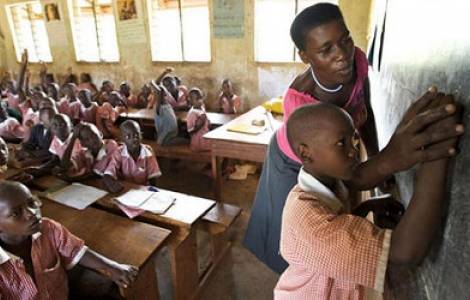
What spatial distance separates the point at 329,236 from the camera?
26.5 inches

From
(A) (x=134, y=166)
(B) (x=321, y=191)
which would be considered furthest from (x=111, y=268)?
(A) (x=134, y=166)

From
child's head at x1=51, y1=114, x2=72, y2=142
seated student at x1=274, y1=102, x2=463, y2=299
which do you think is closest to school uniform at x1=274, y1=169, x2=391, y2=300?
seated student at x1=274, y1=102, x2=463, y2=299

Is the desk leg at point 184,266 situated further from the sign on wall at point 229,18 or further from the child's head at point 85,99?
the sign on wall at point 229,18

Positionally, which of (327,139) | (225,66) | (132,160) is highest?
(327,139)

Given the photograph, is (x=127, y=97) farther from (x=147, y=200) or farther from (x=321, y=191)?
(x=321, y=191)

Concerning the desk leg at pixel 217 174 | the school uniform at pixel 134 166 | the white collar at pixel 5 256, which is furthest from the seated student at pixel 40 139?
the white collar at pixel 5 256

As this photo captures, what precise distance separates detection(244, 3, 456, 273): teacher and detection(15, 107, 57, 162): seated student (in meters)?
2.59

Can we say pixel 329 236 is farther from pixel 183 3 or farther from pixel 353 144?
pixel 183 3

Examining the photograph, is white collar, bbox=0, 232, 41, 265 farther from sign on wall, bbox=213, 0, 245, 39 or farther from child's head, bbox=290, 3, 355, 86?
sign on wall, bbox=213, 0, 245, 39

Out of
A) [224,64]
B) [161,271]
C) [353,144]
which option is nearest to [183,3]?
[224,64]

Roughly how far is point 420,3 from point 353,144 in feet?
1.80

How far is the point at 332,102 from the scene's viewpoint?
1187 millimetres

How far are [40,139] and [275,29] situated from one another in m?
3.91

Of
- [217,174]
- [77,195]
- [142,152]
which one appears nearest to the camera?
[77,195]
